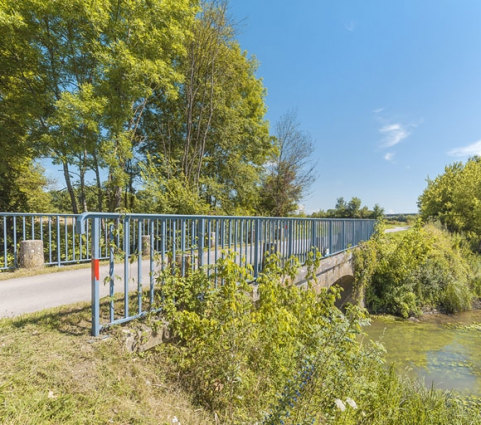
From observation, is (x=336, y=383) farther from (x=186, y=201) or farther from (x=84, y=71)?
(x=84, y=71)

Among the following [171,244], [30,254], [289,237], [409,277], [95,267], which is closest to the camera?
[95,267]

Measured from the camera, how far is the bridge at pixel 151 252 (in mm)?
2406

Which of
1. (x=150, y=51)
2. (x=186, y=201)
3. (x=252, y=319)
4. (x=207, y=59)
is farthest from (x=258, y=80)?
(x=252, y=319)

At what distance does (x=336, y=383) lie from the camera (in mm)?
2441

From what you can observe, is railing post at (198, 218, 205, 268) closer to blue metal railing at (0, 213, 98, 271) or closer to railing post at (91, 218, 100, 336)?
railing post at (91, 218, 100, 336)

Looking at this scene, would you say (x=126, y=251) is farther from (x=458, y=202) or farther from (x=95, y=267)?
(x=458, y=202)

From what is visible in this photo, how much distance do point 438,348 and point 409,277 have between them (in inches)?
165

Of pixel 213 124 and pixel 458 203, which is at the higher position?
pixel 213 124

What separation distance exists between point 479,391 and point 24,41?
14.6m

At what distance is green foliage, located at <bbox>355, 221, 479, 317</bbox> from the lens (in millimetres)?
9133

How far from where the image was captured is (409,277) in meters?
10.2

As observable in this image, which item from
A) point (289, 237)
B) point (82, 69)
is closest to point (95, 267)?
point (289, 237)

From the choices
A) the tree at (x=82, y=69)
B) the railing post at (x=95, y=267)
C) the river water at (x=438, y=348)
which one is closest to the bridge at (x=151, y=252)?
the railing post at (x=95, y=267)

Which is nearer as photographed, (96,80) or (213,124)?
(96,80)
